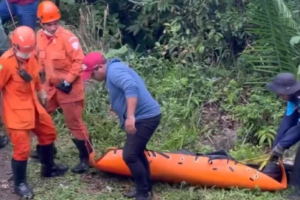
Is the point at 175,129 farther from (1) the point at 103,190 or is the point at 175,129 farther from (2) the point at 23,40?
(2) the point at 23,40

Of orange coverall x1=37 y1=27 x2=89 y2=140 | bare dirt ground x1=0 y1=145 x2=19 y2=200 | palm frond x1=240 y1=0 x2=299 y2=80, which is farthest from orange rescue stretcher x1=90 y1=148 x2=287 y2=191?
palm frond x1=240 y1=0 x2=299 y2=80

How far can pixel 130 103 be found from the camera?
20.7 feet

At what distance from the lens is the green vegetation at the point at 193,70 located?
25.7 feet

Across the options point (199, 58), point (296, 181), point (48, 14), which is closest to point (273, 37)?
point (199, 58)

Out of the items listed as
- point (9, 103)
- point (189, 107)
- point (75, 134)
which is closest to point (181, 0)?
point (189, 107)

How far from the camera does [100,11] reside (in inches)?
413

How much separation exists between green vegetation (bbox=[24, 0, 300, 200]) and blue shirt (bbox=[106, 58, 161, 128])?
88 cm

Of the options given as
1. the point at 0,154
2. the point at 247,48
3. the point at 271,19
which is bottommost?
the point at 0,154

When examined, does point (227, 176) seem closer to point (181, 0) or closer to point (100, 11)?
point (181, 0)

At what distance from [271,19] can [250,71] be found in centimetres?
111

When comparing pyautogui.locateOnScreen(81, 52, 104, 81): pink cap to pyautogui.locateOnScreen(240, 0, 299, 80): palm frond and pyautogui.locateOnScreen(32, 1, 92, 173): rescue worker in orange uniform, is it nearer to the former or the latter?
pyautogui.locateOnScreen(32, 1, 92, 173): rescue worker in orange uniform

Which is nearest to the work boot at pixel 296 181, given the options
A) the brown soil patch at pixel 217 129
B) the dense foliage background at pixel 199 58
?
the dense foliage background at pixel 199 58

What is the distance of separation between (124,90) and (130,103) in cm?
12

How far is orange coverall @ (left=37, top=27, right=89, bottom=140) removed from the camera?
23.8ft
